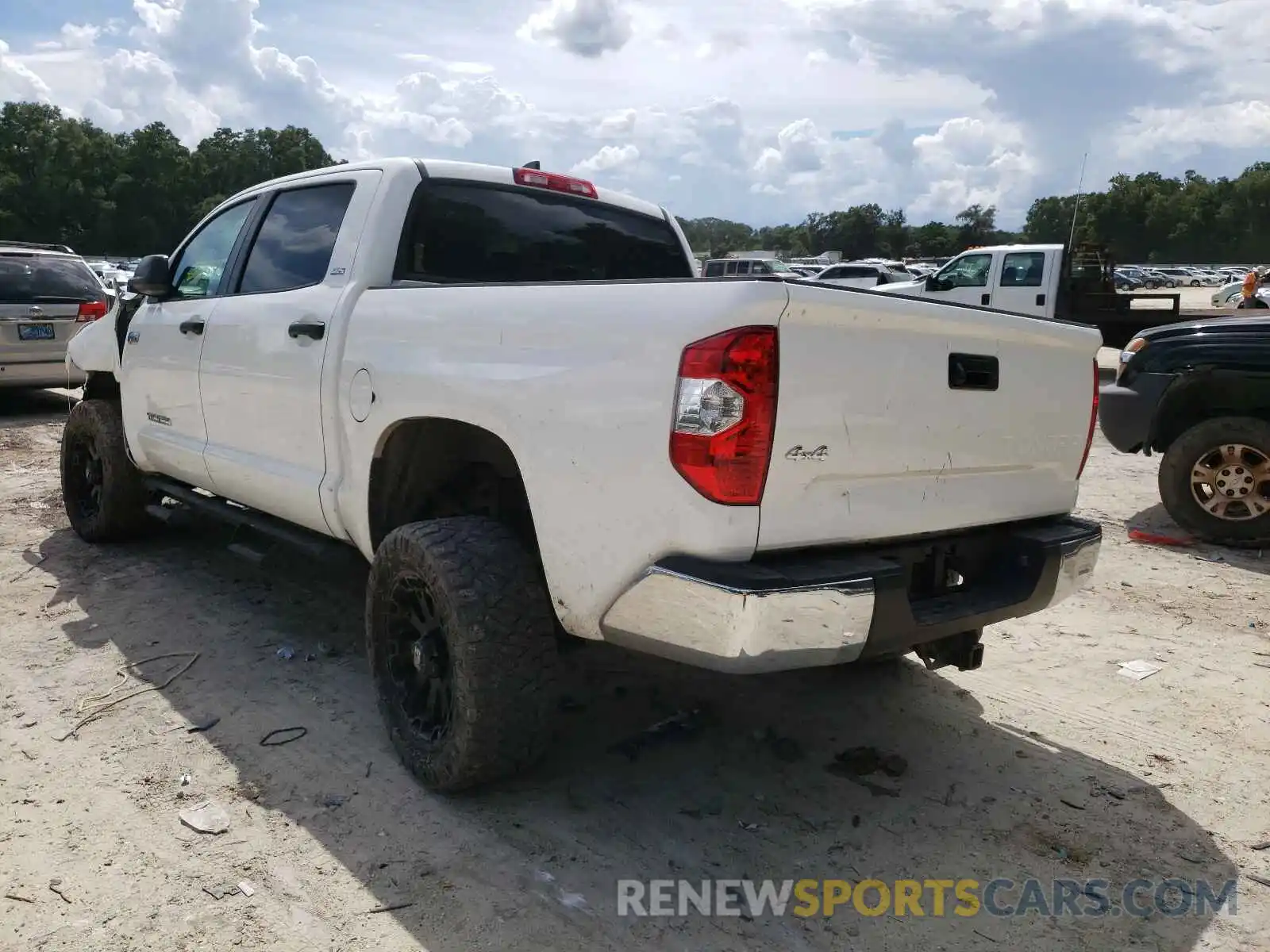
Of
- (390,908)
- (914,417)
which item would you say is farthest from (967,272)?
(390,908)

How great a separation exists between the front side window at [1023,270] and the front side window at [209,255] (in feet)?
40.4

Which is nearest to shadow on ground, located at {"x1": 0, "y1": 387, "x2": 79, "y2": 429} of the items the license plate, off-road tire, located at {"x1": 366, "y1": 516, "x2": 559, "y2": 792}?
the license plate

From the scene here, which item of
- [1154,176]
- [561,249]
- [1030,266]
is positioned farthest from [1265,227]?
[561,249]

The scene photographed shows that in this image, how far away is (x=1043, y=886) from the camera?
2707mm

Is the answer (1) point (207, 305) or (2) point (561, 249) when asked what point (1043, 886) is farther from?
(1) point (207, 305)

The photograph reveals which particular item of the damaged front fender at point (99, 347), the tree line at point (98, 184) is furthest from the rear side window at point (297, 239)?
the tree line at point (98, 184)

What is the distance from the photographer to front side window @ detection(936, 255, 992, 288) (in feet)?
48.9

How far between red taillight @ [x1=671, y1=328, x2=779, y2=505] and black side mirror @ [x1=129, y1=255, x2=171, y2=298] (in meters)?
3.56

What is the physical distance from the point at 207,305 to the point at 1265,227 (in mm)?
106520

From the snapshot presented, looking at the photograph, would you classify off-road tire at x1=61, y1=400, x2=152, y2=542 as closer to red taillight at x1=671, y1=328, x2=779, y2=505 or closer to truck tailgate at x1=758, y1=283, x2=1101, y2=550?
red taillight at x1=671, y1=328, x2=779, y2=505

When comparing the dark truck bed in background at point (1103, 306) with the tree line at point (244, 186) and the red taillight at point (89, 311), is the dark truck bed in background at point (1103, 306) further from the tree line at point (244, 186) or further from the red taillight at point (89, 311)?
the tree line at point (244, 186)

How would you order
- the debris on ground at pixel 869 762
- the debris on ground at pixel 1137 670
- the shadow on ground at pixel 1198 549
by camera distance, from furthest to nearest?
the shadow on ground at pixel 1198 549 < the debris on ground at pixel 1137 670 < the debris on ground at pixel 869 762

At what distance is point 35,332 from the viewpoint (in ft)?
33.3

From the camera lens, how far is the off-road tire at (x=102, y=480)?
550 centimetres
